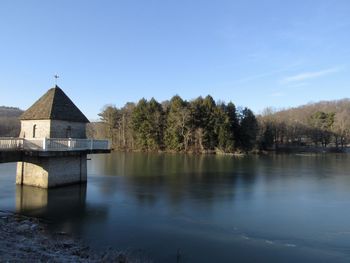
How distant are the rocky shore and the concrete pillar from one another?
8.43m

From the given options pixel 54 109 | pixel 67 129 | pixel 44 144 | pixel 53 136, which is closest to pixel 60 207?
pixel 44 144

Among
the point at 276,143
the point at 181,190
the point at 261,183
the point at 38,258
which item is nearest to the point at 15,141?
the point at 181,190

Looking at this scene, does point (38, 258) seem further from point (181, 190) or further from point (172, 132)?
point (172, 132)

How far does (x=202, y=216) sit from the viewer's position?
1736 centimetres

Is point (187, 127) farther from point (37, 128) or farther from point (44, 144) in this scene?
point (44, 144)

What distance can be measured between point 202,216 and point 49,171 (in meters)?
10.9

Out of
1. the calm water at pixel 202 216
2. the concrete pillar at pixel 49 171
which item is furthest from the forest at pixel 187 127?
the concrete pillar at pixel 49 171

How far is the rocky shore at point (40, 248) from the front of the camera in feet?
28.6

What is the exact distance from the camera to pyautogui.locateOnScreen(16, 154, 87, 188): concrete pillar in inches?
893

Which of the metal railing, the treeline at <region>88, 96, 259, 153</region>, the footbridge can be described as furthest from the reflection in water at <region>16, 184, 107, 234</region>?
the treeline at <region>88, 96, 259, 153</region>

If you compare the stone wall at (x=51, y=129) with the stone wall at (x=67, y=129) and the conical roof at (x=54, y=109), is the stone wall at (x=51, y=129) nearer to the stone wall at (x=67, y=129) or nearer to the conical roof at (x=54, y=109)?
the stone wall at (x=67, y=129)

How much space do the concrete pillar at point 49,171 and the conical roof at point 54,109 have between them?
2.76m

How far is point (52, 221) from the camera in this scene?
1583 cm

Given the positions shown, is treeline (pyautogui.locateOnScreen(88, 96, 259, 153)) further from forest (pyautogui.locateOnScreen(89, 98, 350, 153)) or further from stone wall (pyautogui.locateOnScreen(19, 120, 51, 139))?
stone wall (pyautogui.locateOnScreen(19, 120, 51, 139))
